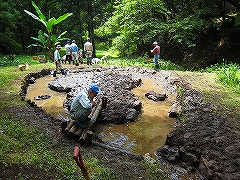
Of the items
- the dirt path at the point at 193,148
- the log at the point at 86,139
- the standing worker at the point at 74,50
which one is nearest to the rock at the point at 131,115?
the dirt path at the point at 193,148

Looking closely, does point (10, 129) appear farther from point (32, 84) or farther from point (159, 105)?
point (32, 84)

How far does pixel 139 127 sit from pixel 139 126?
0.08m

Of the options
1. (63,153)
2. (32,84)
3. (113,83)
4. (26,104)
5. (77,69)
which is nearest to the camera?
(63,153)

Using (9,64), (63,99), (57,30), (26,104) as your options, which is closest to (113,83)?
(63,99)

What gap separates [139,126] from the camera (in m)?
8.33

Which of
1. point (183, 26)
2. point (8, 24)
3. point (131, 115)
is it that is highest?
point (183, 26)

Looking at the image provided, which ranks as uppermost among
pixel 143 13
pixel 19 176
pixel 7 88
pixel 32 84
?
pixel 143 13

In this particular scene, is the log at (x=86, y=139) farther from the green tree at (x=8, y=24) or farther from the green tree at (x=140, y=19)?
the green tree at (x=8, y=24)

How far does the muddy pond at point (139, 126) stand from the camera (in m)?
7.11

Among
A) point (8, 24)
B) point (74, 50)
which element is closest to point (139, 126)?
point (74, 50)

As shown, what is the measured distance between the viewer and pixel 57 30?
3019 cm

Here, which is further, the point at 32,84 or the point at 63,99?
the point at 32,84

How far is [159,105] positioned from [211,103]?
2364 millimetres

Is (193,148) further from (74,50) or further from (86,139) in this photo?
(74,50)
